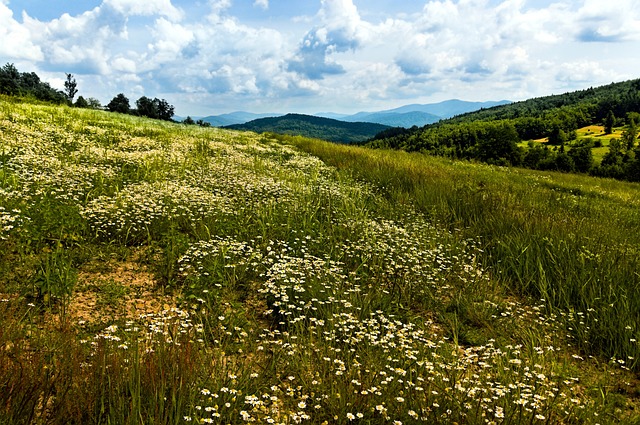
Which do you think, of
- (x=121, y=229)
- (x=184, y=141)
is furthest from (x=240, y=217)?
(x=184, y=141)

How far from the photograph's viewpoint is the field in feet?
10.2

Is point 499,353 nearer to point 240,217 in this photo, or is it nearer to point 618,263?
point 618,263

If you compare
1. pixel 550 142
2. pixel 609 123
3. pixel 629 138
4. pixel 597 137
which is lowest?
pixel 629 138

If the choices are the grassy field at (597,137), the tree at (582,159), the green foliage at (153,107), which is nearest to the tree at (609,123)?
the grassy field at (597,137)

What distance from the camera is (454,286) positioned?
6129mm

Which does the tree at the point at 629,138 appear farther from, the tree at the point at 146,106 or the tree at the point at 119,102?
the tree at the point at 119,102

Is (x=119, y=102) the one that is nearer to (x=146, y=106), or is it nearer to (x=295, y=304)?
(x=146, y=106)

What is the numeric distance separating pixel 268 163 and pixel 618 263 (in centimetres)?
1194

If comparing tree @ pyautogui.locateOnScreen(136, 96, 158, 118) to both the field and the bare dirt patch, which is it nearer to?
the field

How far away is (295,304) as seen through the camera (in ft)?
16.8

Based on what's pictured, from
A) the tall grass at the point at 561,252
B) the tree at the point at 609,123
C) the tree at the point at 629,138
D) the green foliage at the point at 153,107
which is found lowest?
the tall grass at the point at 561,252

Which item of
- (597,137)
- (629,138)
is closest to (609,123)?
(597,137)

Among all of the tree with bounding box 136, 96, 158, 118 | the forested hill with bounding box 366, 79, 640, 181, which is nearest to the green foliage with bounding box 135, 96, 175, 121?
the tree with bounding box 136, 96, 158, 118

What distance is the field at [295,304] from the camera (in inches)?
123
